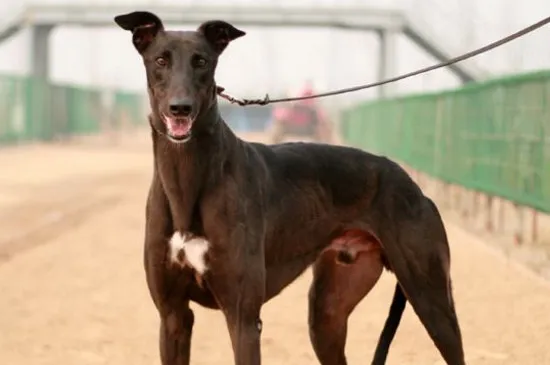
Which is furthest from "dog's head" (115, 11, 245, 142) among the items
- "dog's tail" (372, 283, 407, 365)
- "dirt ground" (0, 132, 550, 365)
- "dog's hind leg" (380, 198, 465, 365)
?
"dirt ground" (0, 132, 550, 365)

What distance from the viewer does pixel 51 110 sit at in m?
43.5

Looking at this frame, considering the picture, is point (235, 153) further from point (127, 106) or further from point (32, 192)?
point (127, 106)

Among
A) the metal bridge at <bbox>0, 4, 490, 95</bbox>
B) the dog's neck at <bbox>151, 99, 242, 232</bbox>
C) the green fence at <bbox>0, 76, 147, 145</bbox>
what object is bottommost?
the green fence at <bbox>0, 76, 147, 145</bbox>

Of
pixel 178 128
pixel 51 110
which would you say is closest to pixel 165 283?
pixel 178 128

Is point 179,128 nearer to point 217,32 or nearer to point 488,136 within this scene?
point 217,32

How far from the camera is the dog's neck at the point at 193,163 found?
13.7 ft

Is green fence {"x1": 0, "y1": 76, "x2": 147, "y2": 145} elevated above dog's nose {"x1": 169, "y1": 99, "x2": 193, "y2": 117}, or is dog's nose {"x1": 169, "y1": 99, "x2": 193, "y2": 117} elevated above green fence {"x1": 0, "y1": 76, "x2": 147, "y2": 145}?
dog's nose {"x1": 169, "y1": 99, "x2": 193, "y2": 117}

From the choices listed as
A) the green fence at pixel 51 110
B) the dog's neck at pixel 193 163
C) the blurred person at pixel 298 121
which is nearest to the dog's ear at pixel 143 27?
the dog's neck at pixel 193 163

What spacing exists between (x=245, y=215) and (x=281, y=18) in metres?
37.6

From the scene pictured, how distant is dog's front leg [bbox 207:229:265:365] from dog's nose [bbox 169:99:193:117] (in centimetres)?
51

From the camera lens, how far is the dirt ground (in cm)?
636

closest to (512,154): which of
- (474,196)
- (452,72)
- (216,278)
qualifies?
(474,196)

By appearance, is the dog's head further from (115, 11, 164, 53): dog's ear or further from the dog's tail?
the dog's tail

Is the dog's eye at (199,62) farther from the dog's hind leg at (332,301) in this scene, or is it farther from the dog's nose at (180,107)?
the dog's hind leg at (332,301)
